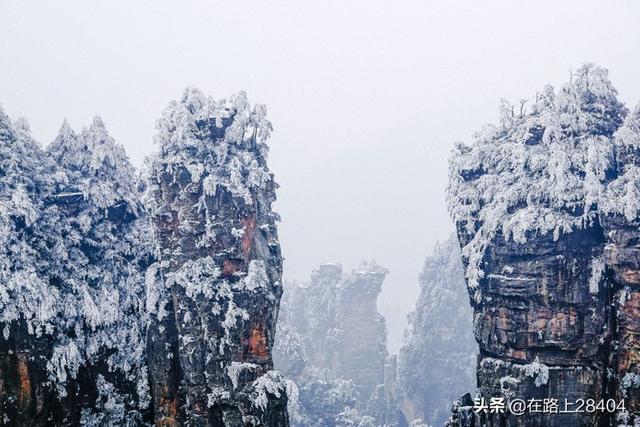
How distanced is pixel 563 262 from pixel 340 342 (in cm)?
Result: 4327

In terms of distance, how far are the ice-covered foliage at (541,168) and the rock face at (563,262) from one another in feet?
0.17

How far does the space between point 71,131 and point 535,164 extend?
71.7 ft

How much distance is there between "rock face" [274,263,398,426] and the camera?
52.8m

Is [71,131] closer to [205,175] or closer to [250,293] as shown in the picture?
[205,175]

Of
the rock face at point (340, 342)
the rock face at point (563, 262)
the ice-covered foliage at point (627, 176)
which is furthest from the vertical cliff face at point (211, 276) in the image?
the rock face at point (340, 342)

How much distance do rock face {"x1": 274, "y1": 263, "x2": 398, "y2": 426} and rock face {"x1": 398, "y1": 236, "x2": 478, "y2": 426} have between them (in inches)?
116

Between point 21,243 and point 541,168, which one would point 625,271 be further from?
point 21,243

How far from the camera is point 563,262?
23578 mm

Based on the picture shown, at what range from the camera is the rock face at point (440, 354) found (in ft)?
195

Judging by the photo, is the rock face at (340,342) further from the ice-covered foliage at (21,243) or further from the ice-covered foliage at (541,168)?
the ice-covered foliage at (21,243)

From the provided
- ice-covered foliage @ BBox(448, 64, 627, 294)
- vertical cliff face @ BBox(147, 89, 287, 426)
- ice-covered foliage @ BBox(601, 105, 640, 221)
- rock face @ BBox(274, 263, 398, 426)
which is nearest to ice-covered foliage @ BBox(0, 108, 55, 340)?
vertical cliff face @ BBox(147, 89, 287, 426)

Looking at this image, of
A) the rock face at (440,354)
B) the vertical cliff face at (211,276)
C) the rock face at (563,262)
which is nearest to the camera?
the rock face at (563,262)

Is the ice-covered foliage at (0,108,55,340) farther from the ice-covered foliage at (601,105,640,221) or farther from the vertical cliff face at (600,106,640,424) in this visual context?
the ice-covered foliage at (601,105,640,221)

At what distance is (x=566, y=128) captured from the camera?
24438 mm
